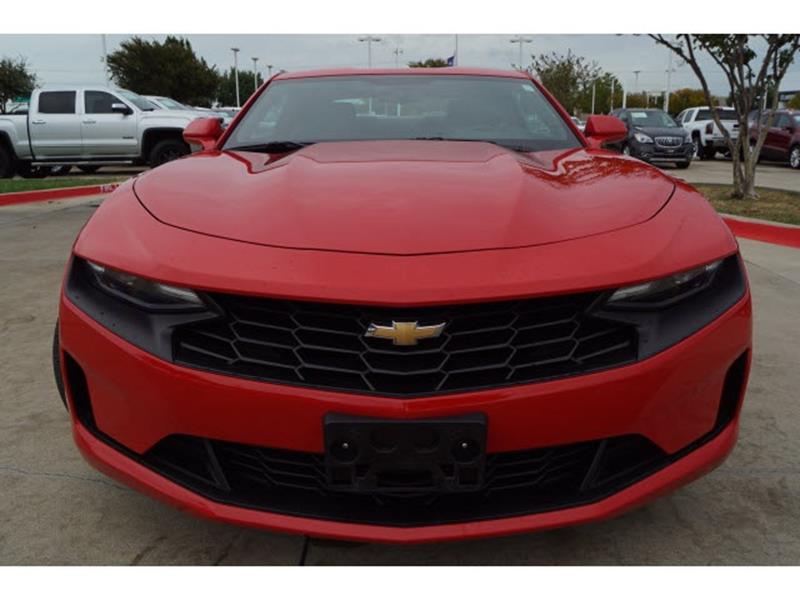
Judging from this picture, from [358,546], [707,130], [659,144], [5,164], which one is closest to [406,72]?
[358,546]

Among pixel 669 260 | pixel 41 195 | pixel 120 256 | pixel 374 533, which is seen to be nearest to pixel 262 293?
pixel 120 256

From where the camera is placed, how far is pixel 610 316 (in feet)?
5.14

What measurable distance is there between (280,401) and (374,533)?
35 cm

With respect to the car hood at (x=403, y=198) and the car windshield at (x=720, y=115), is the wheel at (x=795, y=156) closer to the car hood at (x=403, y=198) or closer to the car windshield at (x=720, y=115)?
the car windshield at (x=720, y=115)

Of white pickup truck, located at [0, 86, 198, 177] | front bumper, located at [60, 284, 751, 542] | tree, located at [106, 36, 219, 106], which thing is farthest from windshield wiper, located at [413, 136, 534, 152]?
tree, located at [106, 36, 219, 106]

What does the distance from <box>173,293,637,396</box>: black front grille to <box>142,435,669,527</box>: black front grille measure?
18cm

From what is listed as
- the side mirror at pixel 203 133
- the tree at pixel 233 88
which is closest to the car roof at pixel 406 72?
the side mirror at pixel 203 133

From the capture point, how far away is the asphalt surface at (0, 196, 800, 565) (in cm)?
181

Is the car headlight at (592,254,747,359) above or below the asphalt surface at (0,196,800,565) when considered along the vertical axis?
above

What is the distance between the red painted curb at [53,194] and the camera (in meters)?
9.15

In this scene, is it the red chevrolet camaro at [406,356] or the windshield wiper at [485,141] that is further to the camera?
the windshield wiper at [485,141]

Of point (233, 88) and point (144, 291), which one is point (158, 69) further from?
point (144, 291)

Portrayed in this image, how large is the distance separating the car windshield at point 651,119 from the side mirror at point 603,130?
49.8 feet

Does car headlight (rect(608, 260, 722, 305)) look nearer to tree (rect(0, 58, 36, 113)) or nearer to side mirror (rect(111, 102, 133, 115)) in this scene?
side mirror (rect(111, 102, 133, 115))
